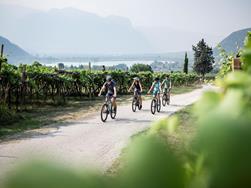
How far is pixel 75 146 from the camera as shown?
11.9 m

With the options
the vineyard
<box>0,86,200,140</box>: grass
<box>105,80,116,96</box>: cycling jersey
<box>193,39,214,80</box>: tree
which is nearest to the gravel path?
<box>0,86,200,140</box>: grass

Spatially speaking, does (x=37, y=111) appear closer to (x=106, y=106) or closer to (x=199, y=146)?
(x=106, y=106)

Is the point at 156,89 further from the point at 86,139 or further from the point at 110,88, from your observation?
the point at 86,139

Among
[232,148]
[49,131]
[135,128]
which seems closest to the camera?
[232,148]

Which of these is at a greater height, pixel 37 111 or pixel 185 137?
pixel 185 137

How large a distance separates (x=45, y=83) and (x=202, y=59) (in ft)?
272

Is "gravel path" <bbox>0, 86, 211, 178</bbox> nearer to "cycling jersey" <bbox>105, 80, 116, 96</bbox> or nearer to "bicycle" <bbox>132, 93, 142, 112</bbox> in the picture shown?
"cycling jersey" <bbox>105, 80, 116, 96</bbox>

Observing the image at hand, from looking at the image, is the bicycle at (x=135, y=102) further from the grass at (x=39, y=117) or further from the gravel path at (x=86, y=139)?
the gravel path at (x=86, y=139)

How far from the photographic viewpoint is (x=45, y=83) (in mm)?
25062

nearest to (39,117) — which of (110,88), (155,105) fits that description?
(110,88)

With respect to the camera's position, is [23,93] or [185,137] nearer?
[185,137]

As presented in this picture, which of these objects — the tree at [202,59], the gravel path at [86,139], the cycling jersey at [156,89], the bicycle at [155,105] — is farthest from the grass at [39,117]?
the tree at [202,59]

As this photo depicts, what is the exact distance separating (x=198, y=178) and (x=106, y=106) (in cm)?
1659

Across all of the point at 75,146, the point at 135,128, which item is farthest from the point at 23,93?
the point at 75,146
